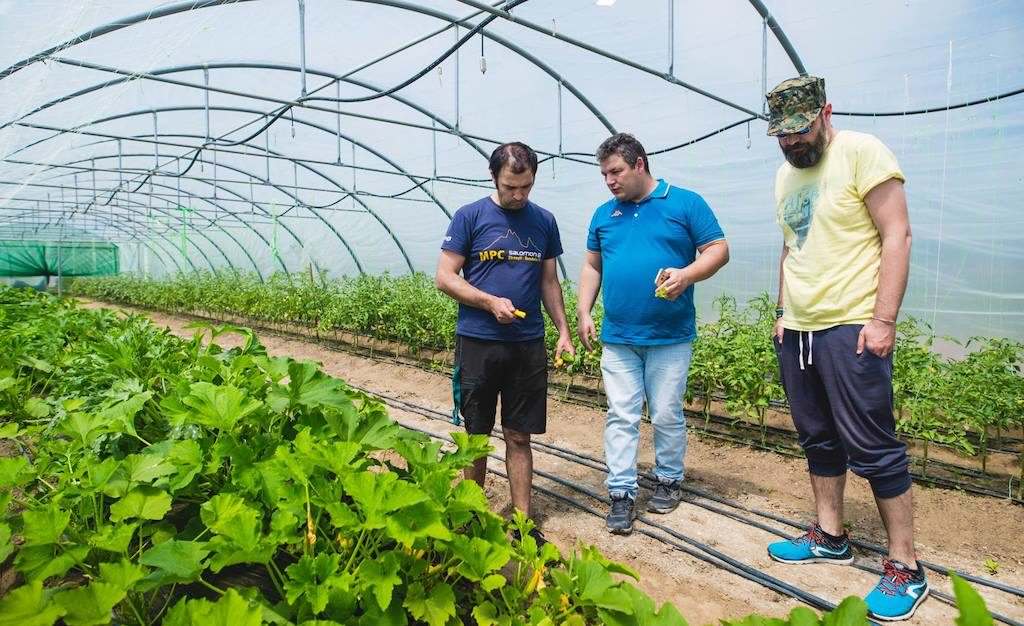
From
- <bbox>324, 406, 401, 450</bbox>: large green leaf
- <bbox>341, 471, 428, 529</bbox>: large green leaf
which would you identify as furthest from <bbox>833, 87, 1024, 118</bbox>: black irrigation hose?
<bbox>341, 471, 428, 529</bbox>: large green leaf

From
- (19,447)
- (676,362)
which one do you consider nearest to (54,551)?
(19,447)

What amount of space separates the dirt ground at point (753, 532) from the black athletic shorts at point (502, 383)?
609 millimetres

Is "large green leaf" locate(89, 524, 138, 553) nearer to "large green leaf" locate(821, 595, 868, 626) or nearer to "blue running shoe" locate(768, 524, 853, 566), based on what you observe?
"large green leaf" locate(821, 595, 868, 626)

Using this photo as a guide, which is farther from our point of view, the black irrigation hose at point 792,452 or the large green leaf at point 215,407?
the black irrigation hose at point 792,452

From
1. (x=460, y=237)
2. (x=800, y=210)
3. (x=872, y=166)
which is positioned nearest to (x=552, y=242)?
(x=460, y=237)

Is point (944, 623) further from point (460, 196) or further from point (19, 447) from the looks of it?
point (460, 196)

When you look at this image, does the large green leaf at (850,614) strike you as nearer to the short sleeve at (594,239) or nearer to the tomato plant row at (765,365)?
the short sleeve at (594,239)

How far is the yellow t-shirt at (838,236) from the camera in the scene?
6.88 feet

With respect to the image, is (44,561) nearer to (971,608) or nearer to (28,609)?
(28,609)

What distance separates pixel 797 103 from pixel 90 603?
2340 mm

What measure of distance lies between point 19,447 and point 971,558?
148 inches

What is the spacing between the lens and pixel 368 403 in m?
1.73

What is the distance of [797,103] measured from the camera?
2162mm

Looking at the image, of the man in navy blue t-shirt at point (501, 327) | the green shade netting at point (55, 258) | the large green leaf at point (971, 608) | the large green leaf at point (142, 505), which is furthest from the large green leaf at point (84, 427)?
the green shade netting at point (55, 258)
